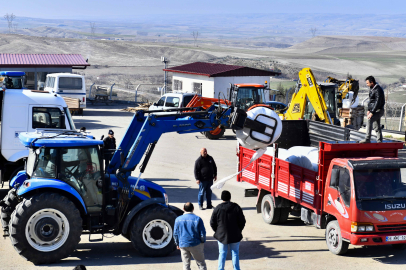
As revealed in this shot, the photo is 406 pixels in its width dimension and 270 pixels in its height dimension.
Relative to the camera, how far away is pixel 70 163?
9.24 meters

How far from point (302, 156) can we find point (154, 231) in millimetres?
3723

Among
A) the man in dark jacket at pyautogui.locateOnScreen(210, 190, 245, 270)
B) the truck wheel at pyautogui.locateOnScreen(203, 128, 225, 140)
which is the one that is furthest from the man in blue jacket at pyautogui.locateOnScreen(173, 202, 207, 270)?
the truck wheel at pyautogui.locateOnScreen(203, 128, 225, 140)

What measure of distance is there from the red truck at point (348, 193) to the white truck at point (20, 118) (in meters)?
6.48

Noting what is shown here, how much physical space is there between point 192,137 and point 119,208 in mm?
16919

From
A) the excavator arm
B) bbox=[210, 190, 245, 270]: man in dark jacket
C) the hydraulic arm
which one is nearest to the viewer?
bbox=[210, 190, 245, 270]: man in dark jacket

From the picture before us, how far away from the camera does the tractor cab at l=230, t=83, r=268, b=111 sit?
27375mm

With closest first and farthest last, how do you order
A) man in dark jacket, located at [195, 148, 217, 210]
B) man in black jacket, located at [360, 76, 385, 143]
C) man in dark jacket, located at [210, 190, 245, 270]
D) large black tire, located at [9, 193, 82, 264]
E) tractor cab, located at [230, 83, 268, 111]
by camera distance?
man in dark jacket, located at [210, 190, 245, 270], large black tire, located at [9, 193, 82, 264], man in black jacket, located at [360, 76, 385, 143], man in dark jacket, located at [195, 148, 217, 210], tractor cab, located at [230, 83, 268, 111]

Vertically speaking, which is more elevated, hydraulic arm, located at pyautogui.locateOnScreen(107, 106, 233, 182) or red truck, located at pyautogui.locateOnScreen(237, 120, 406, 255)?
hydraulic arm, located at pyautogui.locateOnScreen(107, 106, 233, 182)

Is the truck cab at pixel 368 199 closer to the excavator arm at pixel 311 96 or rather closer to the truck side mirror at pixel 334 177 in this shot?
the truck side mirror at pixel 334 177

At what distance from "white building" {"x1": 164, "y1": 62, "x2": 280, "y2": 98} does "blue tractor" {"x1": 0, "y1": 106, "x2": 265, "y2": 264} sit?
85.7 feet

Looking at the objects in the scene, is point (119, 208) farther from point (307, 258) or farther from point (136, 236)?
point (307, 258)

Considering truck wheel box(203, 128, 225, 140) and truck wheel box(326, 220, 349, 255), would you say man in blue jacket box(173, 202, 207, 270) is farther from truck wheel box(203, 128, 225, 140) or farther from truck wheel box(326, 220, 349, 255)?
truck wheel box(203, 128, 225, 140)

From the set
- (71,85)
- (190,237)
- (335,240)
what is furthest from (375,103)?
(71,85)

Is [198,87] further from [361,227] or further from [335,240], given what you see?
[361,227]
